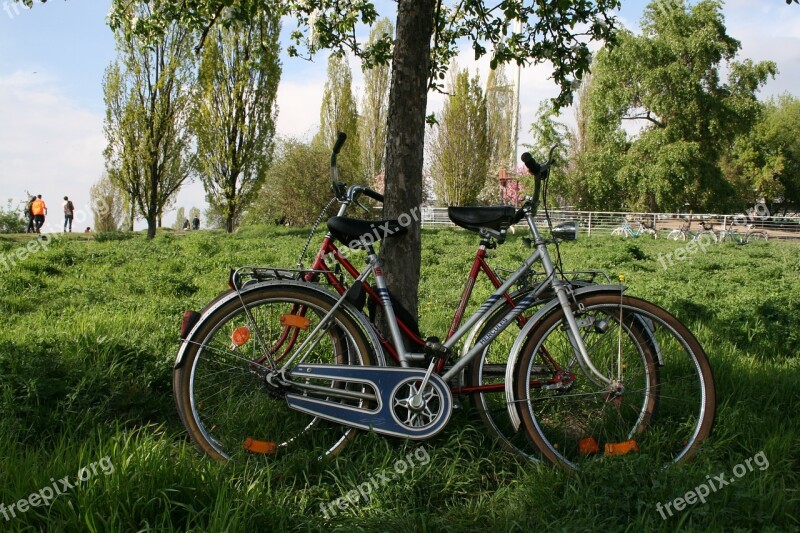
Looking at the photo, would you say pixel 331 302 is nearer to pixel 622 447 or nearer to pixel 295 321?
pixel 295 321

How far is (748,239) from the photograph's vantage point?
24.9m

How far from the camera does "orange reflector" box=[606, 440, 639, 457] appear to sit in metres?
2.93

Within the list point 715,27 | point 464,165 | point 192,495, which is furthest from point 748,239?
point 192,495

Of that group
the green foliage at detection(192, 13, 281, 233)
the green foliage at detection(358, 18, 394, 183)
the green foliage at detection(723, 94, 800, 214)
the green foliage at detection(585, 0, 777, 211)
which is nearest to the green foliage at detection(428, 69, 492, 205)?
the green foliage at detection(358, 18, 394, 183)

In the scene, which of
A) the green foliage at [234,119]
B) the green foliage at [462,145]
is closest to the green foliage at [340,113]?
the green foliage at [462,145]

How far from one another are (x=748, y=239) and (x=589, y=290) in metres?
25.6

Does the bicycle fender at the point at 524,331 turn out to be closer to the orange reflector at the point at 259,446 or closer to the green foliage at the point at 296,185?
the orange reflector at the point at 259,446

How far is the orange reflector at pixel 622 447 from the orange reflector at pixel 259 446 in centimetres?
160

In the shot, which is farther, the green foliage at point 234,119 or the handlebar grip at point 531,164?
the green foliage at point 234,119

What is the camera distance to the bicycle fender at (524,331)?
9.59 feet

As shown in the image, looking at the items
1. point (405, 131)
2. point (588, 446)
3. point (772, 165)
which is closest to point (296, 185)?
point (405, 131)

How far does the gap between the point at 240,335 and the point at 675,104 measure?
1349 inches

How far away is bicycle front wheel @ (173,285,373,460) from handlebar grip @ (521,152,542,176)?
1.16 metres

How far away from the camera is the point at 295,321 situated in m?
3.12
